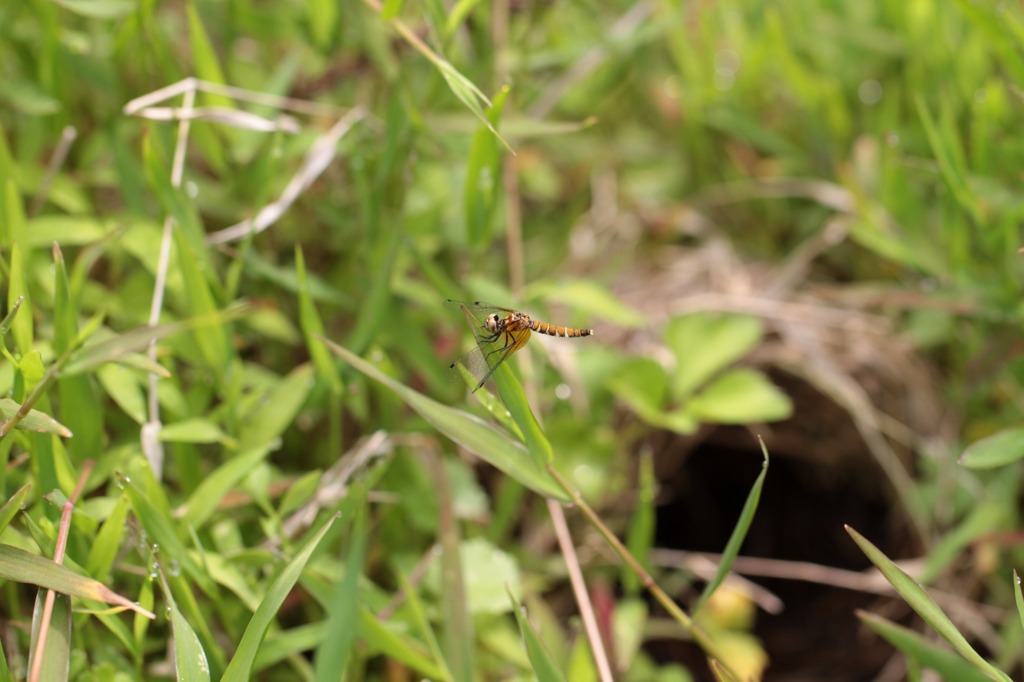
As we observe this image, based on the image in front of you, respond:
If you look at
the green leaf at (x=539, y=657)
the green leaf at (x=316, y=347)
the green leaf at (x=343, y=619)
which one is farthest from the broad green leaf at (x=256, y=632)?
the green leaf at (x=316, y=347)

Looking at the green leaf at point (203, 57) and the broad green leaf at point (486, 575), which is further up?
the green leaf at point (203, 57)

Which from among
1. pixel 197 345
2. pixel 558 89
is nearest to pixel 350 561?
pixel 197 345

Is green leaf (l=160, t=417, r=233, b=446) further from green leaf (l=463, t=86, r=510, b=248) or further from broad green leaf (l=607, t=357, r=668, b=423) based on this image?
broad green leaf (l=607, t=357, r=668, b=423)

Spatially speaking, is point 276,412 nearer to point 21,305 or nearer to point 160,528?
point 160,528

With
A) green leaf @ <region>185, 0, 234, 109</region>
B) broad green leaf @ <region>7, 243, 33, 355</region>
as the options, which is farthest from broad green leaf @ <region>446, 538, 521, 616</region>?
green leaf @ <region>185, 0, 234, 109</region>

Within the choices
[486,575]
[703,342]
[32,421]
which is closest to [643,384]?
[703,342]

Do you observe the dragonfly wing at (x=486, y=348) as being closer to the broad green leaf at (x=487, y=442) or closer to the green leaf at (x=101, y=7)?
the broad green leaf at (x=487, y=442)

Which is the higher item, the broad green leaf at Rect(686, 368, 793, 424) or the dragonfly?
the dragonfly
